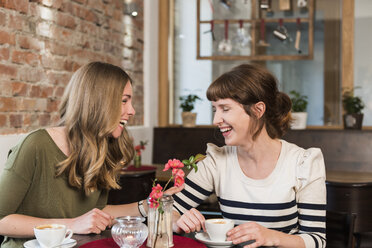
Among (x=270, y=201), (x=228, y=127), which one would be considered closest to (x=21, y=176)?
(x=228, y=127)

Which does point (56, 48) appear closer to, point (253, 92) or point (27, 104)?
point (27, 104)

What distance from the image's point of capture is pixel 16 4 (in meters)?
2.88

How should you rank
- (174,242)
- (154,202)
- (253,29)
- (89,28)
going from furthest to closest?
(253,29), (89,28), (174,242), (154,202)

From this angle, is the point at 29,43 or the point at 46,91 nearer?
the point at 29,43

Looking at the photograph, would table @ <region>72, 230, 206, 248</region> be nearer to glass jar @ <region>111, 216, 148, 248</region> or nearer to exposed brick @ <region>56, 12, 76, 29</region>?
glass jar @ <region>111, 216, 148, 248</region>

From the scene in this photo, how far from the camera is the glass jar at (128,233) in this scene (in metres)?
1.53

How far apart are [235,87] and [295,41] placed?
3.06 metres

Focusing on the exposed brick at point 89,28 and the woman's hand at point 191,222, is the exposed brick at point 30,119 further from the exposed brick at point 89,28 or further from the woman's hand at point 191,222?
the woman's hand at point 191,222

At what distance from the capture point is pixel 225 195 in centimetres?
207

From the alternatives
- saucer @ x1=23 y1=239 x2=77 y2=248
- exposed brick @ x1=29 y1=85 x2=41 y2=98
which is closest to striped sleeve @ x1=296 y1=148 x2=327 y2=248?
saucer @ x1=23 y1=239 x2=77 y2=248

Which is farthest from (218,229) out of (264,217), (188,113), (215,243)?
(188,113)

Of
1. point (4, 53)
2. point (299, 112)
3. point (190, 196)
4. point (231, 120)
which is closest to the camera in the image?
point (231, 120)

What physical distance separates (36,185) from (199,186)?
655 mm

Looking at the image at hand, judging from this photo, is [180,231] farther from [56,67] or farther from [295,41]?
[295,41]
